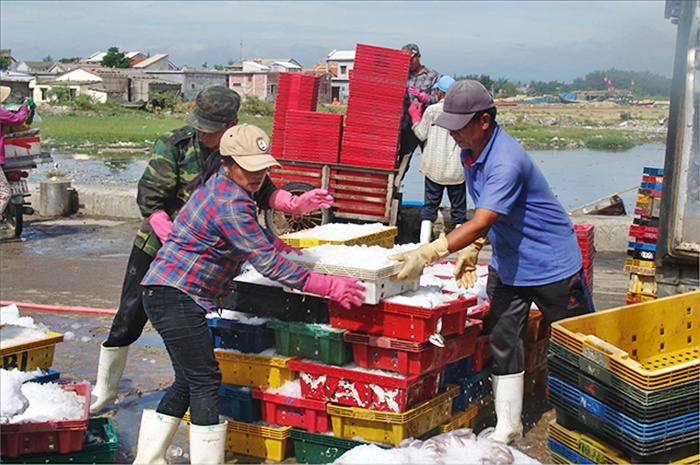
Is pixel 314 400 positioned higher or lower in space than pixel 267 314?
lower

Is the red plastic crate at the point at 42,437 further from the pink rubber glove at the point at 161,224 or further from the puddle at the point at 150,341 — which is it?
the puddle at the point at 150,341

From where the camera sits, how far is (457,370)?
529 centimetres

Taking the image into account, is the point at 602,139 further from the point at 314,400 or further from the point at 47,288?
the point at 314,400

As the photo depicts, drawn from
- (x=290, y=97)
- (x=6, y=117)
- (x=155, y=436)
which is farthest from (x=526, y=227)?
(x=6, y=117)

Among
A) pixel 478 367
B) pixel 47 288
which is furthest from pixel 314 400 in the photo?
pixel 47 288

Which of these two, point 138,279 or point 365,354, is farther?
point 138,279

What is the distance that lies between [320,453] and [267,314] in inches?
35.1

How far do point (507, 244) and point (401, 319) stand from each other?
32.0 inches

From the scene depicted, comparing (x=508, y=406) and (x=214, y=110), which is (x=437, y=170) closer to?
(x=508, y=406)

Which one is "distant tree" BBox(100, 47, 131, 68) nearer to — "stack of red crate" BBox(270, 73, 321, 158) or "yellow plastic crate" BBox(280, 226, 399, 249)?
"stack of red crate" BBox(270, 73, 321, 158)

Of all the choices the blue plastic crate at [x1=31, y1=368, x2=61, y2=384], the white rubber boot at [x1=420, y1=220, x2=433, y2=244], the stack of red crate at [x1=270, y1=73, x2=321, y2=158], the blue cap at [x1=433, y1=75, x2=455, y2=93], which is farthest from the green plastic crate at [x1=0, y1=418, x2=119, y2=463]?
the stack of red crate at [x1=270, y1=73, x2=321, y2=158]

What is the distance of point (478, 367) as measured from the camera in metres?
5.40

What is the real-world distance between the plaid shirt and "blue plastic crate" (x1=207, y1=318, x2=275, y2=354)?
0.56 metres

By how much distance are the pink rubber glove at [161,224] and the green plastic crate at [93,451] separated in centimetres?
112
